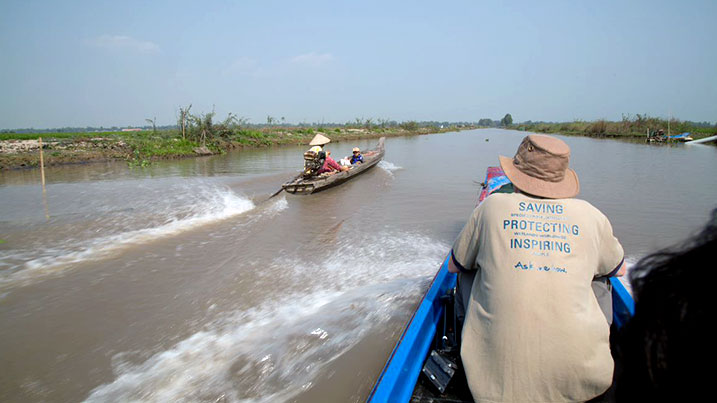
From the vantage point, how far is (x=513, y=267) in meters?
1.61

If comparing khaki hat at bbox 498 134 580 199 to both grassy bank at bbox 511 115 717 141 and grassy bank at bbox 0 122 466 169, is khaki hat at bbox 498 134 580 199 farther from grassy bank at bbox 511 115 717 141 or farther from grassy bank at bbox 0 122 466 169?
grassy bank at bbox 511 115 717 141

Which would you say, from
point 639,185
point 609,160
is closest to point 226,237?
point 639,185

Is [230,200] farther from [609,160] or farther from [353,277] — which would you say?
[609,160]

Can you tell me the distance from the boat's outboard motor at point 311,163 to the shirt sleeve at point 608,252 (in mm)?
8654

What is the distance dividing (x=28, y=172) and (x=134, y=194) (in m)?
7.22

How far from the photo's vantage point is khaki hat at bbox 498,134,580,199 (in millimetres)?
1789

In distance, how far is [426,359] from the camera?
2.36m

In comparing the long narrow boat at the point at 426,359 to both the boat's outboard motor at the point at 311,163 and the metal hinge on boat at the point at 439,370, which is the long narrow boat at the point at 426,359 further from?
the boat's outboard motor at the point at 311,163

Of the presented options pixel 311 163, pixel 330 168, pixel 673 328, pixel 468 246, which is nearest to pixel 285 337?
pixel 468 246

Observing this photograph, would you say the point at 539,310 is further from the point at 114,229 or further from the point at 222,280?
the point at 114,229

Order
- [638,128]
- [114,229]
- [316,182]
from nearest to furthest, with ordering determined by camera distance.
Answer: [114,229], [316,182], [638,128]

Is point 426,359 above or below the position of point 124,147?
below

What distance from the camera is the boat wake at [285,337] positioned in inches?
117

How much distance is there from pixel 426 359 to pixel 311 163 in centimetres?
823
